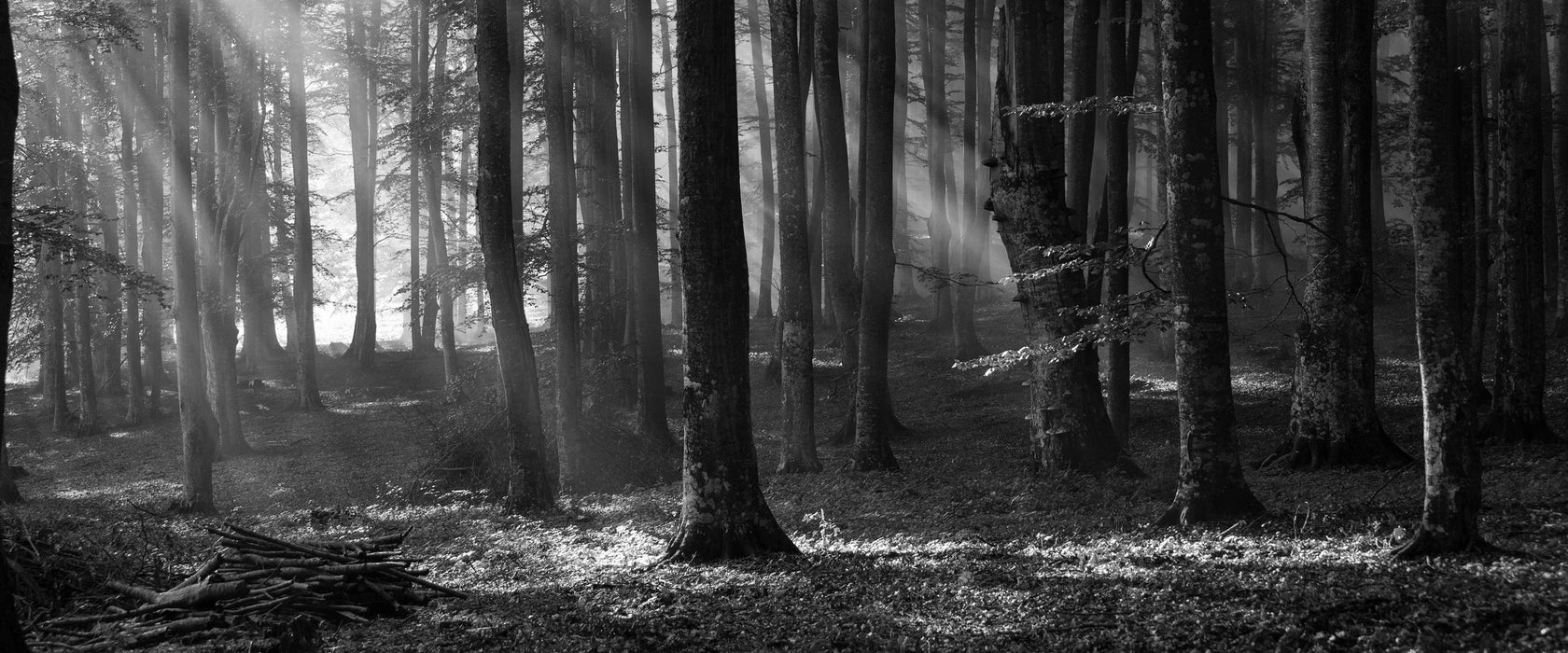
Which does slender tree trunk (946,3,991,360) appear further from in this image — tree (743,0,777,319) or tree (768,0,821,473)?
tree (768,0,821,473)

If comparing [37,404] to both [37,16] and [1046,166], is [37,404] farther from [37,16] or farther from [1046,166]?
[1046,166]

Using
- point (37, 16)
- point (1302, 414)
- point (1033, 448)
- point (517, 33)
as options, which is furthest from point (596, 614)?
point (37, 16)

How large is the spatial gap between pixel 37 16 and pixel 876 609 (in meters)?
17.0

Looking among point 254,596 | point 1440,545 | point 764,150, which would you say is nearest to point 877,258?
point 1440,545

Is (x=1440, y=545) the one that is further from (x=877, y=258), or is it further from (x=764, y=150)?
(x=764, y=150)

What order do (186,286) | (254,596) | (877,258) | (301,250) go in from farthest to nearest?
1. (301,250)
2. (186,286)
3. (877,258)
4. (254,596)

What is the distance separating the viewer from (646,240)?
15898 mm

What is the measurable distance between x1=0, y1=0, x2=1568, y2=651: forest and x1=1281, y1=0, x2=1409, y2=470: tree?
2.2 inches

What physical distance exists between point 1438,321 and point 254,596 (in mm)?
8057

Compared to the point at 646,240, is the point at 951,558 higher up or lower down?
lower down

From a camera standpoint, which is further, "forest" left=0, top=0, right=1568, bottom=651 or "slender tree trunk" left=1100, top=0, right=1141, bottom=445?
"slender tree trunk" left=1100, top=0, right=1141, bottom=445

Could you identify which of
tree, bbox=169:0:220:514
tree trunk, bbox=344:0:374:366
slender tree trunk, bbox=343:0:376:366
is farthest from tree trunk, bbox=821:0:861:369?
tree trunk, bbox=344:0:374:366

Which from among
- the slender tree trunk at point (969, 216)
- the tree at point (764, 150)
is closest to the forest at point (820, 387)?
the slender tree trunk at point (969, 216)

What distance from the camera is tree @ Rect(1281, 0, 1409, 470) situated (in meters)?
11.6
